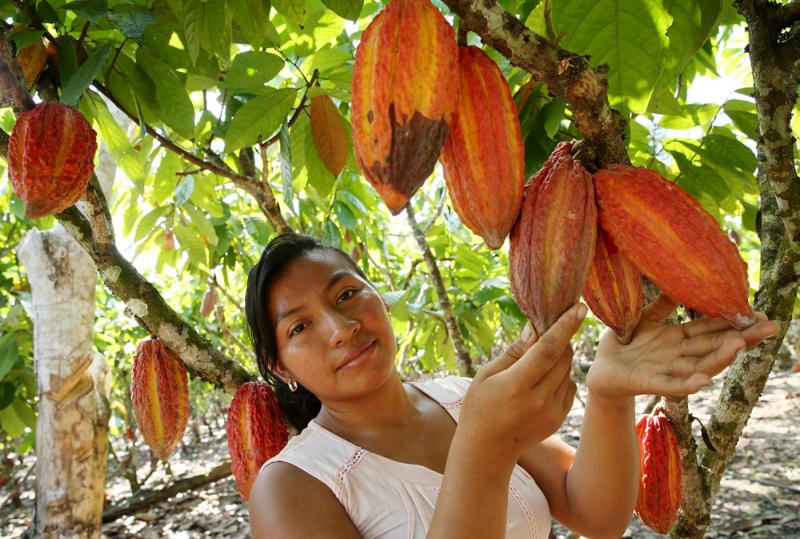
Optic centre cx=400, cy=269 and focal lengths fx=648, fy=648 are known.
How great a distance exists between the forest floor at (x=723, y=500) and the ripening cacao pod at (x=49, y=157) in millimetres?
3685

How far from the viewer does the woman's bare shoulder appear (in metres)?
1.16

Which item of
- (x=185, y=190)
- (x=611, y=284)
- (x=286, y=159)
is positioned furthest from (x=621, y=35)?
(x=185, y=190)

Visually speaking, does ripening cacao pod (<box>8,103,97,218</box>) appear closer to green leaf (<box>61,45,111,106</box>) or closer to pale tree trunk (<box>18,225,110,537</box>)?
green leaf (<box>61,45,111,106</box>)

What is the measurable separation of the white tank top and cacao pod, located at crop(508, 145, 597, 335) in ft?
2.38

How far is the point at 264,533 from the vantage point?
1177 millimetres

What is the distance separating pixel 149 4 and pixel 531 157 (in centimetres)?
85

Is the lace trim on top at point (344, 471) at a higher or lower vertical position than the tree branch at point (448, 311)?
lower

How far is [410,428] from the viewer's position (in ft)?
4.98

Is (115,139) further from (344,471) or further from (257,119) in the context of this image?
(344,471)

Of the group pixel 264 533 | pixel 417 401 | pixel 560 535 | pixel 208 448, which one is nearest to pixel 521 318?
pixel 417 401

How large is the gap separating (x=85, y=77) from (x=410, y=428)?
98cm

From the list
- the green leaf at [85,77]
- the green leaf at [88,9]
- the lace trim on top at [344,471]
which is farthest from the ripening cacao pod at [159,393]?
the green leaf at [88,9]

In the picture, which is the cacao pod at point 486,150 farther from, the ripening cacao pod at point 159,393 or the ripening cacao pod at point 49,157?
the ripening cacao pod at point 159,393

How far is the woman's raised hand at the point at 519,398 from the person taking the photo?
0.77 m
